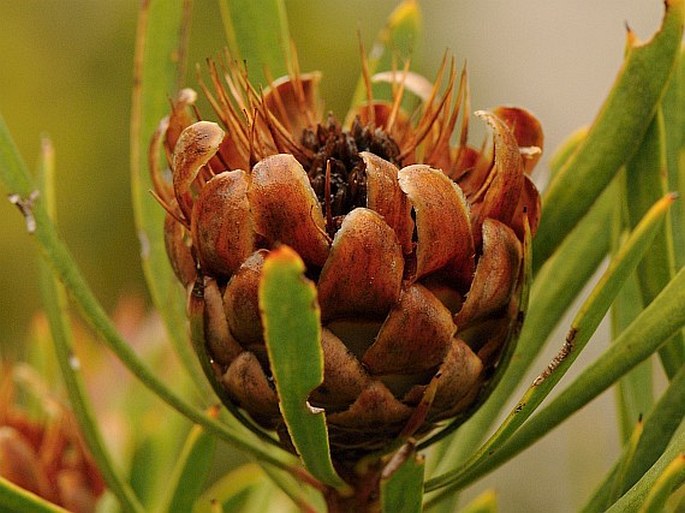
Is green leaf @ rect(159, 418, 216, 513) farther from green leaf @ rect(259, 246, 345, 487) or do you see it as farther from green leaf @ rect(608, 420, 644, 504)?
green leaf @ rect(608, 420, 644, 504)

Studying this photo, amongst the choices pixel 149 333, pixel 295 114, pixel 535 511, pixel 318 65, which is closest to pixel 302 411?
pixel 295 114

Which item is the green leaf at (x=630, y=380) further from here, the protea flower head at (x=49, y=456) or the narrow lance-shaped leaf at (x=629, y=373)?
the protea flower head at (x=49, y=456)

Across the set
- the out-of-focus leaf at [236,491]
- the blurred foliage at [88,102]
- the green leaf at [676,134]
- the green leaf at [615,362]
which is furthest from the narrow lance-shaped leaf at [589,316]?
the blurred foliage at [88,102]

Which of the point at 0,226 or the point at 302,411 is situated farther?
the point at 0,226

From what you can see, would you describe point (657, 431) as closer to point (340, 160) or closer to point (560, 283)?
point (560, 283)

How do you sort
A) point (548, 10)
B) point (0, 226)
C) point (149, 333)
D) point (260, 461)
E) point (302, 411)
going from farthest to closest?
point (548, 10) → point (0, 226) → point (149, 333) → point (260, 461) → point (302, 411)

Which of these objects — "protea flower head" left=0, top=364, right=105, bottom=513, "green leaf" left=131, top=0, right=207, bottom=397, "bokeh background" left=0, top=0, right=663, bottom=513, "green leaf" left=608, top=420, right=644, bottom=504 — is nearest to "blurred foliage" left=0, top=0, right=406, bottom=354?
"bokeh background" left=0, top=0, right=663, bottom=513

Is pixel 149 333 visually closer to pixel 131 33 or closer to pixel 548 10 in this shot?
pixel 131 33
